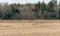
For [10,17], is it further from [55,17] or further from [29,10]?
[55,17]

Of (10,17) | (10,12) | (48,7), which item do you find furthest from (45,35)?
(48,7)

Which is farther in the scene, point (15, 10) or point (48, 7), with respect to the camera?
point (48, 7)

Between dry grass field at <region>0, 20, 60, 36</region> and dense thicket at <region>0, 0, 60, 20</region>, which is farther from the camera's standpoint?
dense thicket at <region>0, 0, 60, 20</region>

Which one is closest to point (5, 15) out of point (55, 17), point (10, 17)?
point (10, 17)

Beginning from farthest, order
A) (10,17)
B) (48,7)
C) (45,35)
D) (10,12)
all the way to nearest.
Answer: (48,7)
(10,12)
(10,17)
(45,35)

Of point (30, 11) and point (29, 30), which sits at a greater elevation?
point (30, 11)

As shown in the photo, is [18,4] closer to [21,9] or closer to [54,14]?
[21,9]

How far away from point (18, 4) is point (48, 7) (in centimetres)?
333

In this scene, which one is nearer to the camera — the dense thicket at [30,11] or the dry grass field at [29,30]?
the dry grass field at [29,30]

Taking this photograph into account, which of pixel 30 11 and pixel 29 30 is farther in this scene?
pixel 30 11

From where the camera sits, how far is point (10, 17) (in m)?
19.2

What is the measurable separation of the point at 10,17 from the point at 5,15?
0.73m

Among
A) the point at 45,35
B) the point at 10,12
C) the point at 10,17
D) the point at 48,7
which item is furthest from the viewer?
the point at 48,7

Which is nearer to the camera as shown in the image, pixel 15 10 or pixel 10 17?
pixel 10 17
